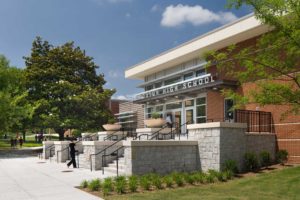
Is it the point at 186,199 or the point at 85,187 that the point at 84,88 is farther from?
the point at 186,199

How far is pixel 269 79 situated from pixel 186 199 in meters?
5.70

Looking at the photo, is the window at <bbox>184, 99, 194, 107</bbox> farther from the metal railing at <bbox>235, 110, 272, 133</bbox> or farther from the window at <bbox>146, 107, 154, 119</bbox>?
the metal railing at <bbox>235, 110, 272, 133</bbox>

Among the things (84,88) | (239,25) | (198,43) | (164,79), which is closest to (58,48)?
(84,88)

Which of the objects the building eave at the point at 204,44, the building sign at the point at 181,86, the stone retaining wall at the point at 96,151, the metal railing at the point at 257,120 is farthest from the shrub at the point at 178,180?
the building sign at the point at 181,86

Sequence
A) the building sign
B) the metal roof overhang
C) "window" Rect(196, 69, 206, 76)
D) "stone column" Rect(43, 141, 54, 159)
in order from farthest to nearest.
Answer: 1. "stone column" Rect(43, 141, 54, 159)
2. "window" Rect(196, 69, 206, 76)
3. the building sign
4. the metal roof overhang

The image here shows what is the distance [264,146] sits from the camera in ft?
61.1

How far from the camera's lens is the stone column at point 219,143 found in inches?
633

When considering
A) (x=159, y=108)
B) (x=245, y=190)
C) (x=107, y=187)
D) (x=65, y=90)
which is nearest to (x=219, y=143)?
(x=245, y=190)

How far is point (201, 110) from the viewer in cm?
2683

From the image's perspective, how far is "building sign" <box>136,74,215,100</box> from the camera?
85.0 ft

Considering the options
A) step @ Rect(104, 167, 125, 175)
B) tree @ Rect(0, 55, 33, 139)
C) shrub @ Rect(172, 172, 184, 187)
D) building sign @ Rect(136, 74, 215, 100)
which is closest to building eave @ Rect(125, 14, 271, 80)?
building sign @ Rect(136, 74, 215, 100)

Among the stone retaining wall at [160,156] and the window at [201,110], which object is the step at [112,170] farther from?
the window at [201,110]

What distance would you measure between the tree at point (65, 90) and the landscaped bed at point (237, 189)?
2351 cm

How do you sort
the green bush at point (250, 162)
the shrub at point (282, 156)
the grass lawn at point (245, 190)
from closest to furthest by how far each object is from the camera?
the grass lawn at point (245, 190), the green bush at point (250, 162), the shrub at point (282, 156)
